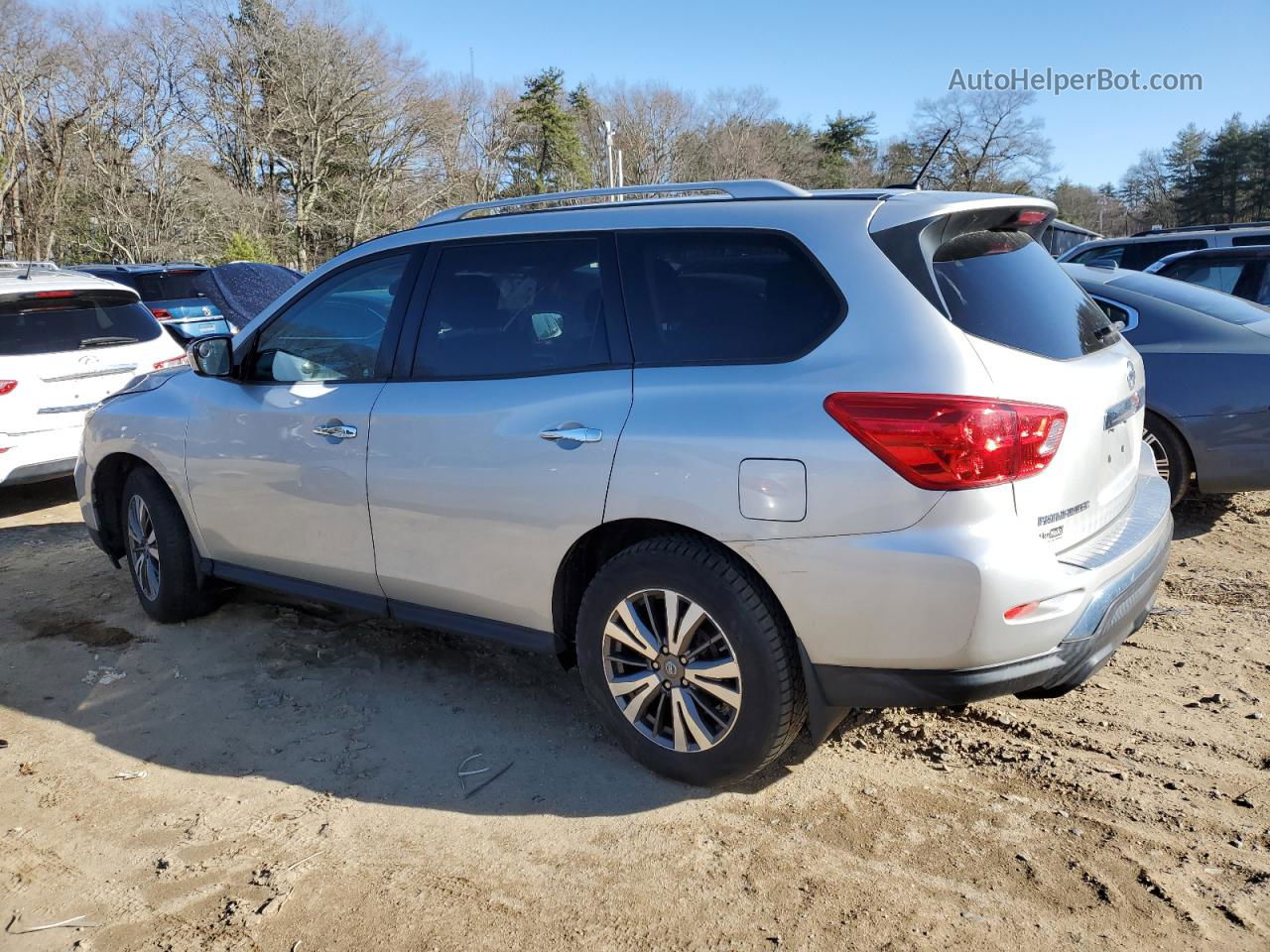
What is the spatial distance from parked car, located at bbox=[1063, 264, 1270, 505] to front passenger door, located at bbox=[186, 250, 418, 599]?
14.0ft

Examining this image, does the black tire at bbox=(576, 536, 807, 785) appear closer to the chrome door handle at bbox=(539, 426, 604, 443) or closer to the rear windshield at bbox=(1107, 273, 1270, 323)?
the chrome door handle at bbox=(539, 426, 604, 443)

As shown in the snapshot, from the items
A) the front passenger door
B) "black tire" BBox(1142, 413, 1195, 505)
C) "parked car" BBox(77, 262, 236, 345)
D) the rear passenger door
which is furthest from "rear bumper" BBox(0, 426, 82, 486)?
"black tire" BBox(1142, 413, 1195, 505)

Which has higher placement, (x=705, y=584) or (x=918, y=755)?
(x=705, y=584)

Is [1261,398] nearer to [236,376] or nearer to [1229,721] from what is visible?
[1229,721]

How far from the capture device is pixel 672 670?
3.19 m

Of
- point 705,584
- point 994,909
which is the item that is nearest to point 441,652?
point 705,584

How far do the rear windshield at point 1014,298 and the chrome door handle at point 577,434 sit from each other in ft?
3.67

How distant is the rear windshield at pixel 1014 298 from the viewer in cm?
290

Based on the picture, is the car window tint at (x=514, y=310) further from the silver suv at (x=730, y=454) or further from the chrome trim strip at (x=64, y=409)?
the chrome trim strip at (x=64, y=409)

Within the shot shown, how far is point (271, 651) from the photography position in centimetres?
458

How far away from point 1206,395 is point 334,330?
465cm

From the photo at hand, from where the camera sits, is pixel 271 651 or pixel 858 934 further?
pixel 271 651

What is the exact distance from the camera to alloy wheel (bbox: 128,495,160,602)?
492 centimetres

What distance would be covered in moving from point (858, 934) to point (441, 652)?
2.45 metres
